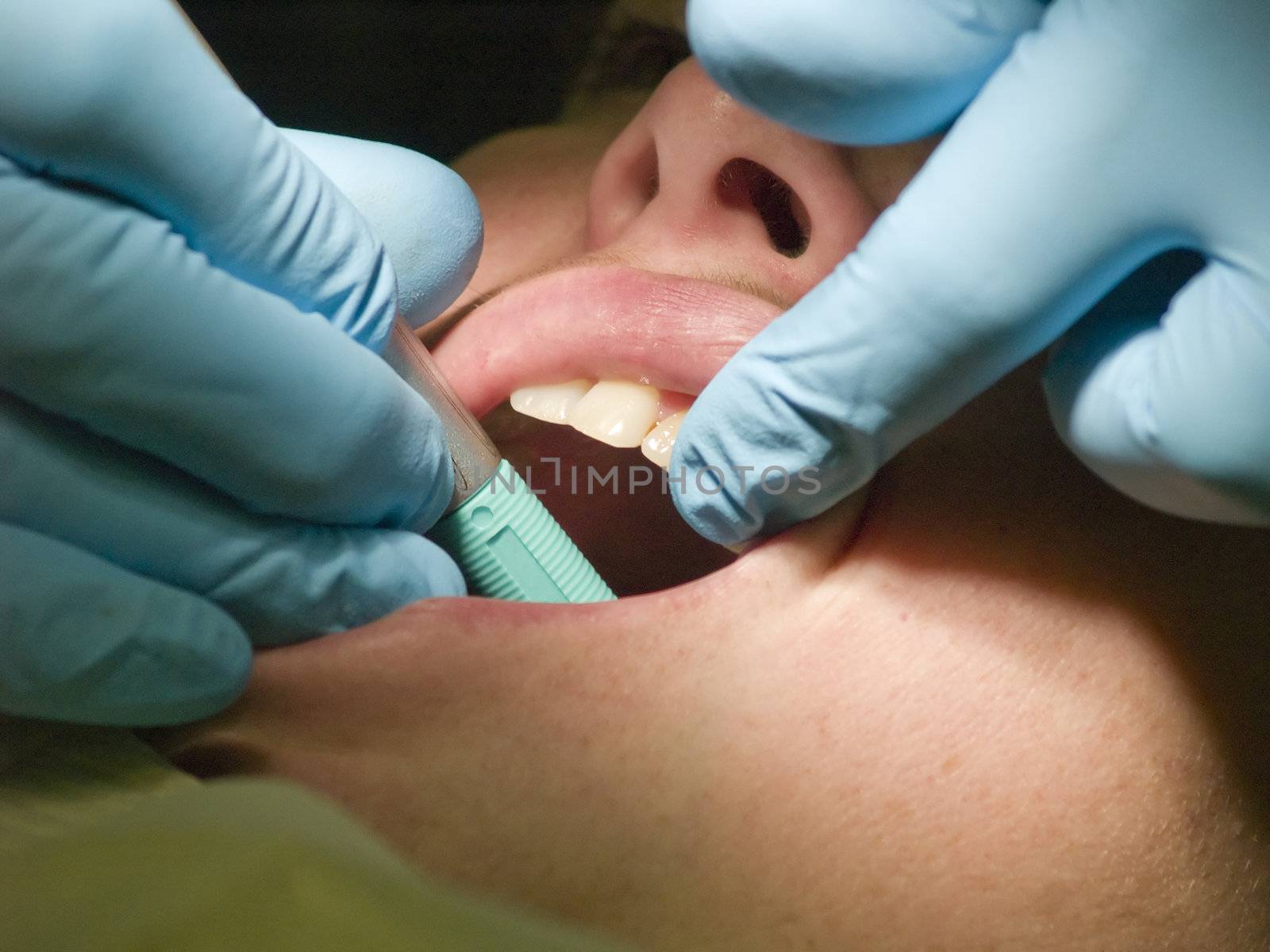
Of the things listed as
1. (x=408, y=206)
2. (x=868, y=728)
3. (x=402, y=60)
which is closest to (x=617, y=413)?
(x=408, y=206)

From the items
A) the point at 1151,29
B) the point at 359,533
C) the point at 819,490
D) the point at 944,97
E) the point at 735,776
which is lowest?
the point at 359,533

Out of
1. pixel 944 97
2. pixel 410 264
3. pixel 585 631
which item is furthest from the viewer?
pixel 410 264

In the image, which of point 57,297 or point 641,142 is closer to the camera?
point 57,297

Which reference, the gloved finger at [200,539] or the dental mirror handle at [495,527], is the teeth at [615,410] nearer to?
the dental mirror handle at [495,527]

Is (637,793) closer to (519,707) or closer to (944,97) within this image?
(519,707)

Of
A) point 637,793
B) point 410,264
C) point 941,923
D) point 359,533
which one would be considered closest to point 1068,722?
point 941,923

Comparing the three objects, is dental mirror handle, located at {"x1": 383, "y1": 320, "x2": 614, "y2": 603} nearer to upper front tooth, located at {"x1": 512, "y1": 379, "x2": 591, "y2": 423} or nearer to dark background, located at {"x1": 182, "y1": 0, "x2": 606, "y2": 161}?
upper front tooth, located at {"x1": 512, "y1": 379, "x2": 591, "y2": 423}

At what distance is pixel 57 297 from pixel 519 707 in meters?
0.45

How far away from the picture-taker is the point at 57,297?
0.72m

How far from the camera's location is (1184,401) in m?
0.70

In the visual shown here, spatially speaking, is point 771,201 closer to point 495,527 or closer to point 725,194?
point 725,194

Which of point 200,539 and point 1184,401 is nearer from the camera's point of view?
point 1184,401

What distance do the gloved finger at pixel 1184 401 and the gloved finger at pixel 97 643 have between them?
67 cm

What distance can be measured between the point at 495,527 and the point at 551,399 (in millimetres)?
227
